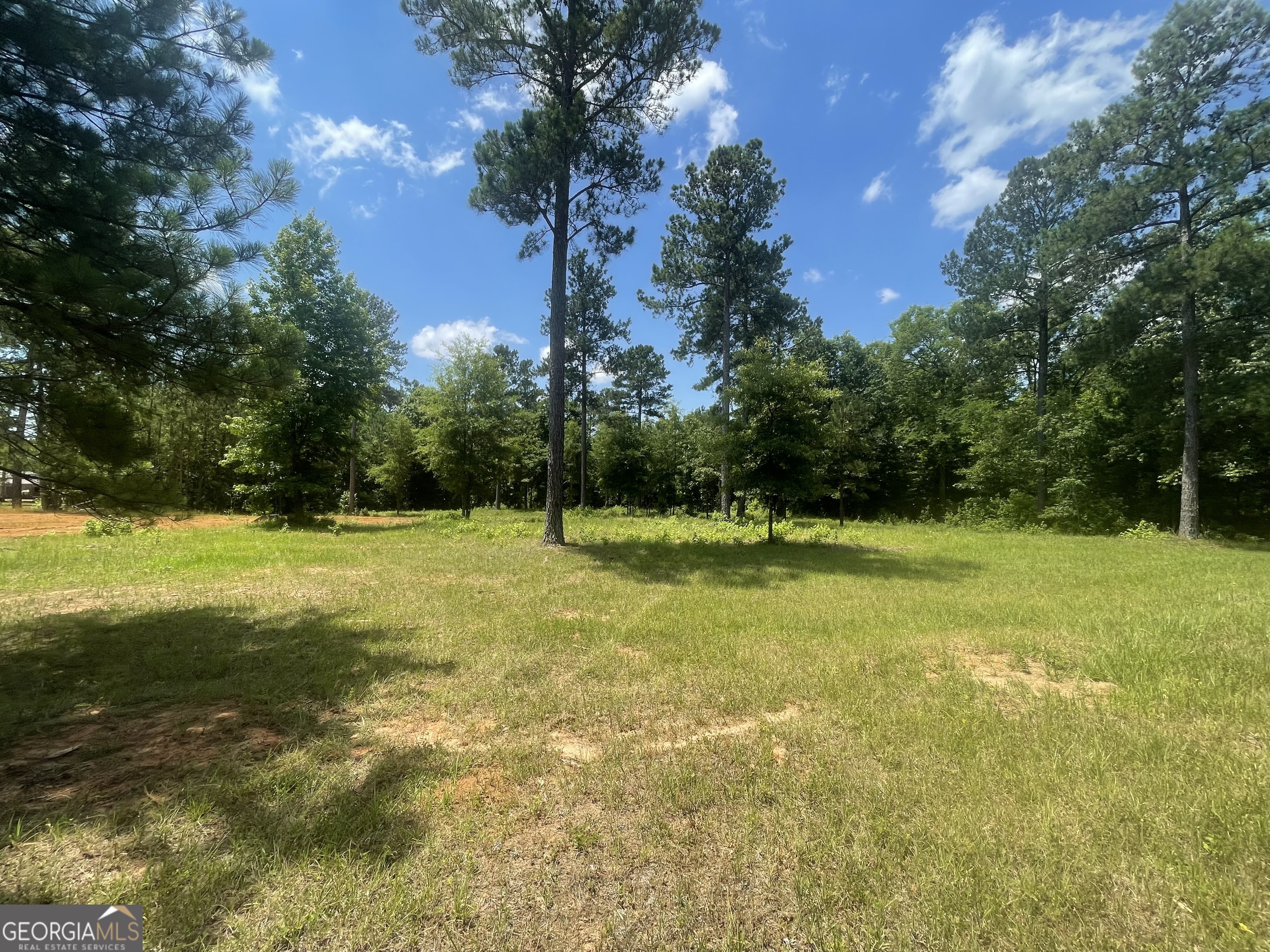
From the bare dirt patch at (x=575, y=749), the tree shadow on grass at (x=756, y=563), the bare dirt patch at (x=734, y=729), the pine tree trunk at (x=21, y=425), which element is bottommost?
the bare dirt patch at (x=575, y=749)

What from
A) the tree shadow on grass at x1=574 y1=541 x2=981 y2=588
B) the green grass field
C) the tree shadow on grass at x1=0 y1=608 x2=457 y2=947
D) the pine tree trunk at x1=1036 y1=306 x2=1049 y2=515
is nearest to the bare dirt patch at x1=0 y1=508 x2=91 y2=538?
the green grass field

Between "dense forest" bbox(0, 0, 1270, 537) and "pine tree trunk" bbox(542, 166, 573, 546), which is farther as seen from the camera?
"pine tree trunk" bbox(542, 166, 573, 546)

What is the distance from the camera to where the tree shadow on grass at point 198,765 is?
2.05m

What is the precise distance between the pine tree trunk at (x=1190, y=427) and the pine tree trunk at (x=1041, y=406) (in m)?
4.74

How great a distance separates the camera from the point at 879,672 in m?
4.39

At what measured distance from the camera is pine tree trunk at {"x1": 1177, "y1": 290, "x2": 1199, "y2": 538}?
14.6m

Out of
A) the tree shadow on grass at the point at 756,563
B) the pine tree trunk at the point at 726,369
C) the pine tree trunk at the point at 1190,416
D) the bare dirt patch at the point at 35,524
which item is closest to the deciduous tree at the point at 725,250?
the pine tree trunk at the point at 726,369

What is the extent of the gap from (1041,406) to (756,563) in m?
19.0

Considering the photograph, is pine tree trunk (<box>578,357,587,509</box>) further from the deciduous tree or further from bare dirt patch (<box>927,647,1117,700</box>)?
bare dirt patch (<box>927,647,1117,700</box>)

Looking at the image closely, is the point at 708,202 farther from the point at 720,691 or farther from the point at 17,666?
the point at 17,666

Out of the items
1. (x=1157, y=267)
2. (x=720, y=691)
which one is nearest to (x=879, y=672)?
(x=720, y=691)

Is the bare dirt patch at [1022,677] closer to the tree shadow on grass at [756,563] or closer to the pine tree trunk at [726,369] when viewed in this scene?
the tree shadow on grass at [756,563]

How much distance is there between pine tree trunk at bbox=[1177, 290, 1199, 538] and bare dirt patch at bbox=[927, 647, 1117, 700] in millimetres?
16583

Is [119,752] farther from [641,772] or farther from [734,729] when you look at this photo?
[734,729]
